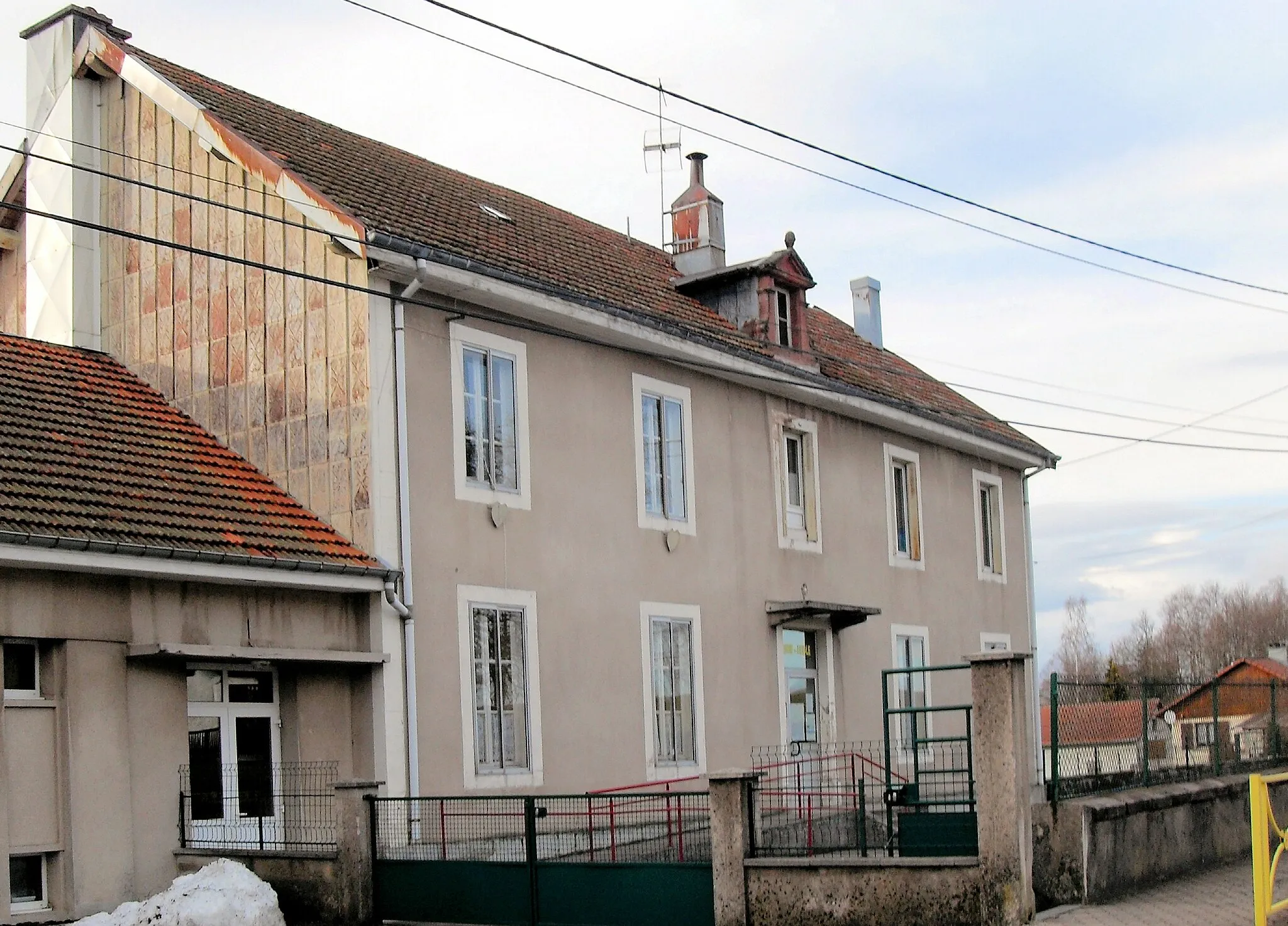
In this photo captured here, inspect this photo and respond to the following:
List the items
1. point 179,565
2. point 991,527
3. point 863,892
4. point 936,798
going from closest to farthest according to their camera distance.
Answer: point 863,892, point 936,798, point 179,565, point 991,527

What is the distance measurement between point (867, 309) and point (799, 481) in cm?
909

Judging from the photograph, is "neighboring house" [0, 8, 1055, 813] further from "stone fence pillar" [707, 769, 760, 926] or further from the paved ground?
the paved ground

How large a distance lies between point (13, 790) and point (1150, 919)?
9.57 metres

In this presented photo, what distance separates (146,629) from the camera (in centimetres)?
1467

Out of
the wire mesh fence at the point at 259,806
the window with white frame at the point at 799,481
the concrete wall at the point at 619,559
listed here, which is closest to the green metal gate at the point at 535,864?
the wire mesh fence at the point at 259,806

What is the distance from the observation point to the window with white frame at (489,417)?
17156 mm

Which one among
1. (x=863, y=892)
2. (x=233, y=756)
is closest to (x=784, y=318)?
(x=233, y=756)

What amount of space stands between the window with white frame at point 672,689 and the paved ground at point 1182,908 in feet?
20.6

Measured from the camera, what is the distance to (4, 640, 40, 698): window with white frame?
13945 millimetres

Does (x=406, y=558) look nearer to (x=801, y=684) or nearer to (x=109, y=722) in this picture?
(x=109, y=722)

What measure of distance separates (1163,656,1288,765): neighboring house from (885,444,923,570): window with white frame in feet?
20.4

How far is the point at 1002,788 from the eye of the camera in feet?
39.9

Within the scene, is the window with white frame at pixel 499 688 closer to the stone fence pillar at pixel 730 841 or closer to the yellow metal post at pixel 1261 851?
the stone fence pillar at pixel 730 841

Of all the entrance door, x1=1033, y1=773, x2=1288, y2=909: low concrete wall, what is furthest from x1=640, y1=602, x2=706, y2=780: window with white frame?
x1=1033, y1=773, x2=1288, y2=909: low concrete wall
